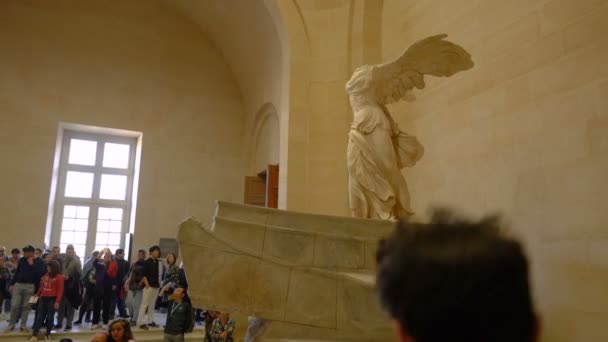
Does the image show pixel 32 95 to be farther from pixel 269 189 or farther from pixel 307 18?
pixel 307 18

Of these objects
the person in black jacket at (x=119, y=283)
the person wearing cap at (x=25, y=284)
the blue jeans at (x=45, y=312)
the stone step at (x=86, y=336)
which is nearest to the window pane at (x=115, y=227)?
the person in black jacket at (x=119, y=283)

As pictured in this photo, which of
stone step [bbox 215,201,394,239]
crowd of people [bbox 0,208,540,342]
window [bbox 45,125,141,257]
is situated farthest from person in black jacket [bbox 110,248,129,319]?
crowd of people [bbox 0,208,540,342]

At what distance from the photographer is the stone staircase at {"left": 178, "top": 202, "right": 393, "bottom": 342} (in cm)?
390

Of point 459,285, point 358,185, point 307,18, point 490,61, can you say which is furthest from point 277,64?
point 459,285

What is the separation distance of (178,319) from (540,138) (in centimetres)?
474

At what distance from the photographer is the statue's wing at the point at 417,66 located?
5.42m

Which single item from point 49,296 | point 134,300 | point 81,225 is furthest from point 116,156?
point 49,296

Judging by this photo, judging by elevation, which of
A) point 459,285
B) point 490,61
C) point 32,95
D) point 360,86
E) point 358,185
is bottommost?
point 459,285

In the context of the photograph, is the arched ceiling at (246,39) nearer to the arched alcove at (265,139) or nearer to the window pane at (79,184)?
the arched alcove at (265,139)

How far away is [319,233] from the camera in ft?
13.9

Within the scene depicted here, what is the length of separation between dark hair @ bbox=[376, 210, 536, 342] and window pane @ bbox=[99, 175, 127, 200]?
13.5 meters

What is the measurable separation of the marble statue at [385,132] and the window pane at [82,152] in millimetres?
9639

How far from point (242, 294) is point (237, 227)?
54 cm

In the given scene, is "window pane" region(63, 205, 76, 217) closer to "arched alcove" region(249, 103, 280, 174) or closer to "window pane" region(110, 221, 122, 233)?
"window pane" region(110, 221, 122, 233)
